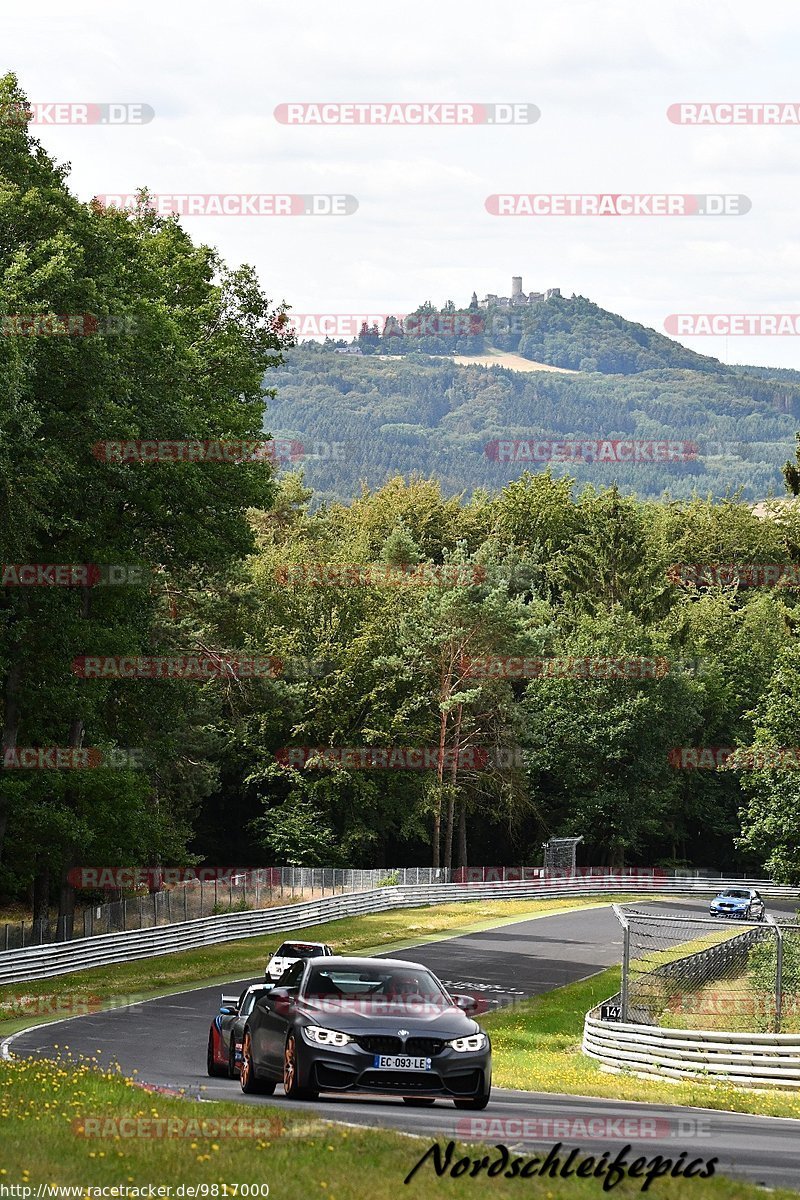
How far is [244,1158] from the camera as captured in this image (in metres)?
9.86

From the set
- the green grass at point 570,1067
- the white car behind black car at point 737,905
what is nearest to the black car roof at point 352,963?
→ the green grass at point 570,1067

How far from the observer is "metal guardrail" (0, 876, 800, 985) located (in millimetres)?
37281

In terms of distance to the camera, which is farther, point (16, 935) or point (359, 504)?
point (359, 504)

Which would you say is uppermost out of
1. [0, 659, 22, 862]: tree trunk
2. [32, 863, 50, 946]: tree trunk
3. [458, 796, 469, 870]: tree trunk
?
[0, 659, 22, 862]: tree trunk

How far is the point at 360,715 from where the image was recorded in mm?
78688

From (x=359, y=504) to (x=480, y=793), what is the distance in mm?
44586

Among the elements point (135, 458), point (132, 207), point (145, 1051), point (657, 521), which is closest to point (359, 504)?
point (657, 521)

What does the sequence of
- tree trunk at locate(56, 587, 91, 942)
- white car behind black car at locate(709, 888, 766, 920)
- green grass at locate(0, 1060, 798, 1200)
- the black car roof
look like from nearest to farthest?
green grass at locate(0, 1060, 798, 1200)
the black car roof
tree trunk at locate(56, 587, 91, 942)
white car behind black car at locate(709, 888, 766, 920)

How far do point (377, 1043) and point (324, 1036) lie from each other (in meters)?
0.48

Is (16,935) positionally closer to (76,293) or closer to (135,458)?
(135,458)

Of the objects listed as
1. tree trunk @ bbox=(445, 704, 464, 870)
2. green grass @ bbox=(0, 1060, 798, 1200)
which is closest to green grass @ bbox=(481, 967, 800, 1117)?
green grass @ bbox=(0, 1060, 798, 1200)

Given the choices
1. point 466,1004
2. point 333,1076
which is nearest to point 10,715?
point 466,1004

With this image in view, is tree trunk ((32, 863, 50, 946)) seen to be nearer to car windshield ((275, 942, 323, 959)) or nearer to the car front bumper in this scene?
car windshield ((275, 942, 323, 959))

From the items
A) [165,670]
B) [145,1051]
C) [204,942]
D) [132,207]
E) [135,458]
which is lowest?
[204,942]
